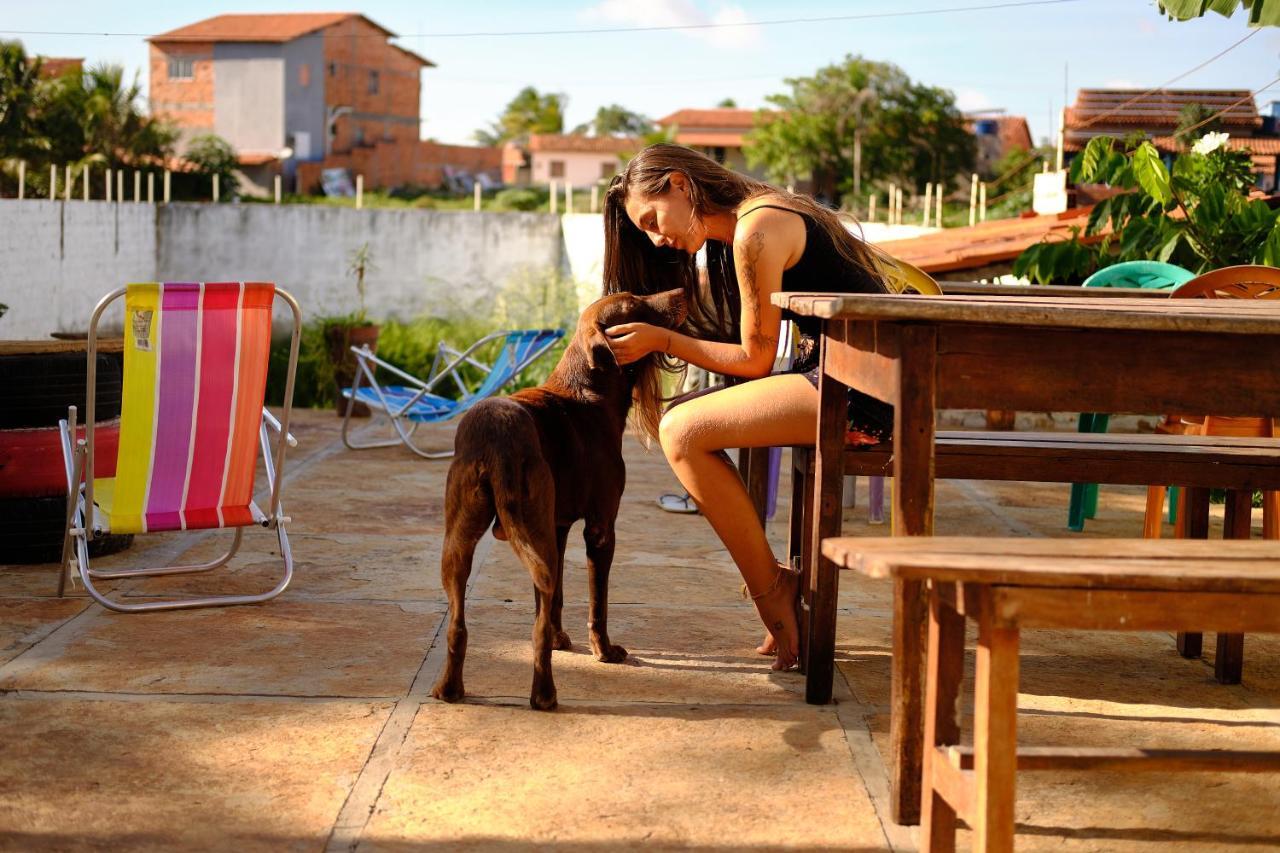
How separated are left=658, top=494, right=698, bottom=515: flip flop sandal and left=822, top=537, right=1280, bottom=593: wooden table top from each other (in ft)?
12.0

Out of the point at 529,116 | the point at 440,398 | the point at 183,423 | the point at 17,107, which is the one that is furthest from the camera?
the point at 529,116

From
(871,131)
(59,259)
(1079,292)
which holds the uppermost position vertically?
(871,131)

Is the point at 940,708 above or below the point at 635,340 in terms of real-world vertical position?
below

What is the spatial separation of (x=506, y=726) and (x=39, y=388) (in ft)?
8.10

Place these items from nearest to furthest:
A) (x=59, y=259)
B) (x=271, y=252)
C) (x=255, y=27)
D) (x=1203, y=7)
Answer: (x=1203, y=7)
(x=59, y=259)
(x=271, y=252)
(x=255, y=27)

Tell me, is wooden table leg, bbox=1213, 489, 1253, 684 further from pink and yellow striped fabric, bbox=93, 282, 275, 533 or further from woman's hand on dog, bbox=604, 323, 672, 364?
pink and yellow striped fabric, bbox=93, 282, 275, 533

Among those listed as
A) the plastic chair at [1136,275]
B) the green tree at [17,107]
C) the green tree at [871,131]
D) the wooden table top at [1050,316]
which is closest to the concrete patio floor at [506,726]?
the wooden table top at [1050,316]

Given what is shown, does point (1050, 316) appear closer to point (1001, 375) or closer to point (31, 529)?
point (1001, 375)

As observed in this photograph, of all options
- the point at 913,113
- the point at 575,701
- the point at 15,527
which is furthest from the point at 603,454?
the point at 913,113

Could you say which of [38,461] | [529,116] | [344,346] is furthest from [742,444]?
[529,116]

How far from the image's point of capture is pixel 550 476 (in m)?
3.14

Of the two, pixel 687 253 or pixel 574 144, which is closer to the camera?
pixel 687 253

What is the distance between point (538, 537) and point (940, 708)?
1.09 m

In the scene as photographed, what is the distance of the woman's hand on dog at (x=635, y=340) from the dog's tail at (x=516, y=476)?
0.39 meters
